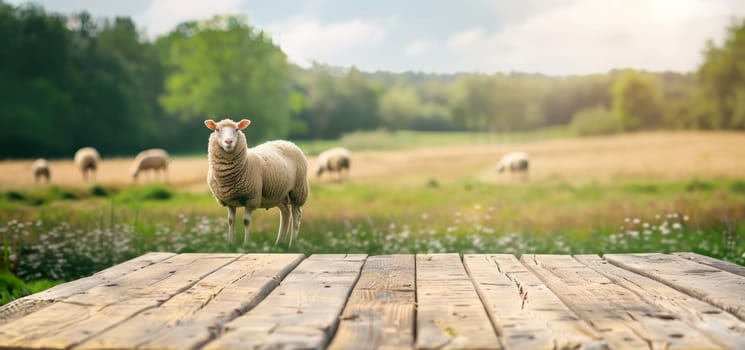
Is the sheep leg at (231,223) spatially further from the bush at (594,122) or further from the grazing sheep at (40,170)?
the bush at (594,122)

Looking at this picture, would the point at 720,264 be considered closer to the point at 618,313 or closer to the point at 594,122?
the point at 618,313

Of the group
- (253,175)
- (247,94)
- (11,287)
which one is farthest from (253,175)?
(247,94)

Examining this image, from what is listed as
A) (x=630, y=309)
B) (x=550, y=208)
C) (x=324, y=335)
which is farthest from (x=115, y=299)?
(x=550, y=208)

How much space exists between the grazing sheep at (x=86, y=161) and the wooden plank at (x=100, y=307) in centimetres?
1191

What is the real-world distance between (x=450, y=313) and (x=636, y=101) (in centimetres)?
1416

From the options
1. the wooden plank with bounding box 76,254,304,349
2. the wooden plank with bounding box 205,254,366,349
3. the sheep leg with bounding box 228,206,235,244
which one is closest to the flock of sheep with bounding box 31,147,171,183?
the sheep leg with bounding box 228,206,235,244

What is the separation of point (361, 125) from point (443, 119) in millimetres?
2095

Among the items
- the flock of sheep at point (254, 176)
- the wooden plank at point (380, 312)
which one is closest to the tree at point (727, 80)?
the flock of sheep at point (254, 176)

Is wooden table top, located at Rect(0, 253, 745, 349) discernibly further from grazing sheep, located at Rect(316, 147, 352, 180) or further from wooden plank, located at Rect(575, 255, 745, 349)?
grazing sheep, located at Rect(316, 147, 352, 180)

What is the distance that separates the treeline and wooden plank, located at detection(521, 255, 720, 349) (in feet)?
35.2

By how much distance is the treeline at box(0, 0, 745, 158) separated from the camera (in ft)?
46.1

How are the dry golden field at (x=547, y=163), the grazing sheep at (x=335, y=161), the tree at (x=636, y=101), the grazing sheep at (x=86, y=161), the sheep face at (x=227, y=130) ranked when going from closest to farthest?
the sheep face at (x=227, y=130) → the dry golden field at (x=547, y=163) → the grazing sheep at (x=335, y=161) → the grazing sheep at (x=86, y=161) → the tree at (x=636, y=101)

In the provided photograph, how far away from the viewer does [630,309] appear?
86.6 inches

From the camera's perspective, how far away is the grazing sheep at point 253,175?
496 centimetres
